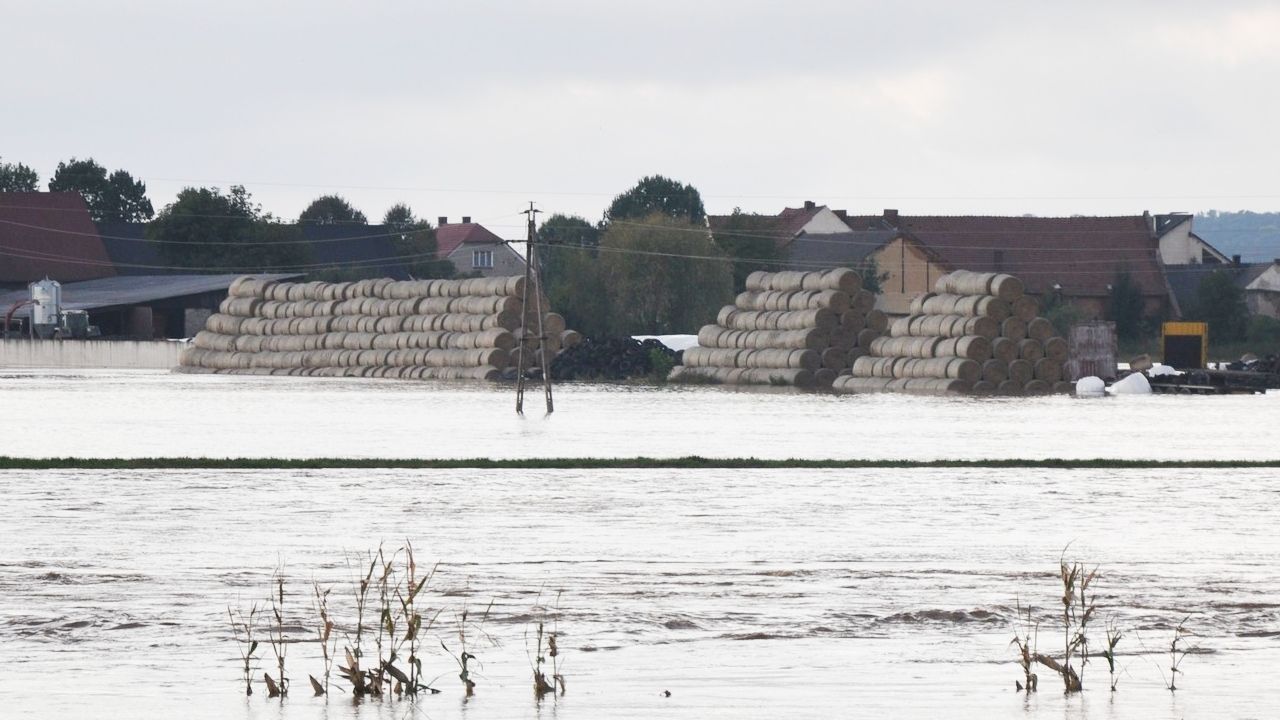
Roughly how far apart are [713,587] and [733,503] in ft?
18.9

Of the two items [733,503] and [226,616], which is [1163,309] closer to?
[733,503]

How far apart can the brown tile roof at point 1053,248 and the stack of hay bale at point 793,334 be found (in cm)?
4135

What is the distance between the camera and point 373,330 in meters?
66.1

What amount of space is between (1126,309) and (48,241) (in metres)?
54.6

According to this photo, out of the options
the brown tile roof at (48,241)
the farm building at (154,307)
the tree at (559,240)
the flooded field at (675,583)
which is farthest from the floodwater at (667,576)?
the tree at (559,240)

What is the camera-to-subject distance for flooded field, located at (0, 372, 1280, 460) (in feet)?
85.5

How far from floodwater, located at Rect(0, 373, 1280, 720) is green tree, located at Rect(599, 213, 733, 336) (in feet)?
194

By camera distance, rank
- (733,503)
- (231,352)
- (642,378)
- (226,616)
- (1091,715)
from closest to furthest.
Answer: (1091,715) < (226,616) < (733,503) < (642,378) < (231,352)

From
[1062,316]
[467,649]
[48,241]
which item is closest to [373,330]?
[1062,316]

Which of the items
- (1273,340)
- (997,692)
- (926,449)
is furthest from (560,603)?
(1273,340)

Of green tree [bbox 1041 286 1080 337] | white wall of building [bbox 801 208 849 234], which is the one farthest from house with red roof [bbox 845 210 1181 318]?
white wall of building [bbox 801 208 849 234]

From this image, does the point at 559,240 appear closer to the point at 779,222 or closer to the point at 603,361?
the point at 779,222

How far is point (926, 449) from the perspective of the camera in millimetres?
26438

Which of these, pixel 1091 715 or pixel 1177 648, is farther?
pixel 1177 648
